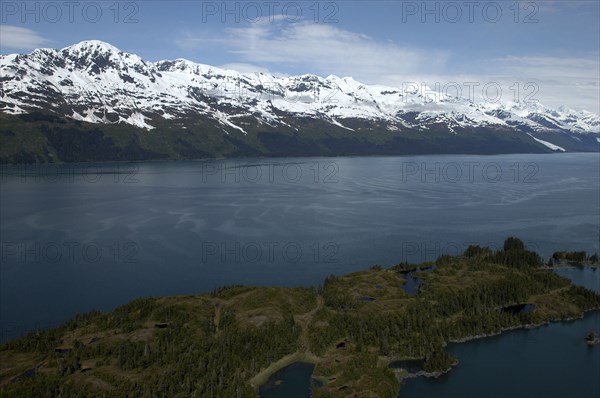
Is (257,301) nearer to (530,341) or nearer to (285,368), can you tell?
(285,368)

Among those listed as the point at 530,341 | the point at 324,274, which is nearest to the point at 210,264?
the point at 324,274

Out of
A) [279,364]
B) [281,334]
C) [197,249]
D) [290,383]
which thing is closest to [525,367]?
[290,383]

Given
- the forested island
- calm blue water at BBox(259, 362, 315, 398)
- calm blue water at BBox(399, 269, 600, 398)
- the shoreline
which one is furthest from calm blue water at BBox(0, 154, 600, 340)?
calm blue water at BBox(399, 269, 600, 398)

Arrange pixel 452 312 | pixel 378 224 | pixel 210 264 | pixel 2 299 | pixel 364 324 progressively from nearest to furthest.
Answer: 1. pixel 364 324
2. pixel 452 312
3. pixel 2 299
4. pixel 210 264
5. pixel 378 224

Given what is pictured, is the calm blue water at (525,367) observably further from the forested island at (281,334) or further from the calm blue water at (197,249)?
the calm blue water at (197,249)

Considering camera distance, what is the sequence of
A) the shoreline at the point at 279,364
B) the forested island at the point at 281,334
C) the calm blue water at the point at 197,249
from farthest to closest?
A: 1. the calm blue water at the point at 197,249
2. the shoreline at the point at 279,364
3. the forested island at the point at 281,334

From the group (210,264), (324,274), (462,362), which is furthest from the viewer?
(210,264)

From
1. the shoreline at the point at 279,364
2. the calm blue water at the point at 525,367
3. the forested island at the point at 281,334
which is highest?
the forested island at the point at 281,334

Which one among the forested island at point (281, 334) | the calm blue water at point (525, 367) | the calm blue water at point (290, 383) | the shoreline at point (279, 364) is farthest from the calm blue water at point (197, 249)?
the calm blue water at point (525, 367)
